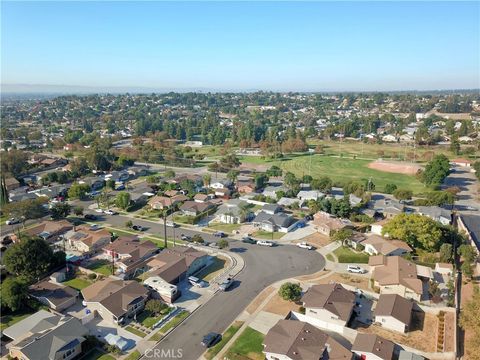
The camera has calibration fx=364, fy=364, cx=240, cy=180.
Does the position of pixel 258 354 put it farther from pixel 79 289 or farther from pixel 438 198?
pixel 438 198

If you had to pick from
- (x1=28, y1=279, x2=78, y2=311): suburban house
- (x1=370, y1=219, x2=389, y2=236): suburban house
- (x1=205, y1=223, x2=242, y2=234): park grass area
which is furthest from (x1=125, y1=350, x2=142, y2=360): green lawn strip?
(x1=370, y1=219, x2=389, y2=236): suburban house

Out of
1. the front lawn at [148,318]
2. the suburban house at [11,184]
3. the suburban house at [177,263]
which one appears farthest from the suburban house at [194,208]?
the suburban house at [11,184]

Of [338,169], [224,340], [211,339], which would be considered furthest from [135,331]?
[338,169]

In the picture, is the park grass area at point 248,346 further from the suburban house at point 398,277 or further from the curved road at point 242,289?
the suburban house at point 398,277

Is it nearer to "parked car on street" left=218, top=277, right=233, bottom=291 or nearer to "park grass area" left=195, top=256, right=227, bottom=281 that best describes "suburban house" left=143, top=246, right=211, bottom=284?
"park grass area" left=195, top=256, right=227, bottom=281

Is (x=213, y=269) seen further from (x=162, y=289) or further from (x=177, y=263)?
(x=162, y=289)

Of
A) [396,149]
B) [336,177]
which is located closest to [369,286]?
[336,177]
